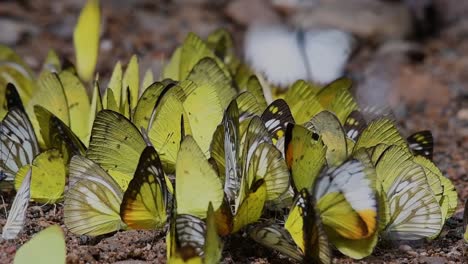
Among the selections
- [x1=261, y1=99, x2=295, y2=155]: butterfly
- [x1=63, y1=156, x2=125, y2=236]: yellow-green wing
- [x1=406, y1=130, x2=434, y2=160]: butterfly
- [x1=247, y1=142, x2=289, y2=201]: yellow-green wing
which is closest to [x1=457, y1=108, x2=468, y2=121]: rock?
[x1=406, y1=130, x2=434, y2=160]: butterfly

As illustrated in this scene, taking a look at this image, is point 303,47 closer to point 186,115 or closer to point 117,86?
point 117,86

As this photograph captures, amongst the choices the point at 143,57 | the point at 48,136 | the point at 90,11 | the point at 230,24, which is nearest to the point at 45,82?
the point at 48,136

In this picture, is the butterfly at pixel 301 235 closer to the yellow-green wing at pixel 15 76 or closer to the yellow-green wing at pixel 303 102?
the yellow-green wing at pixel 303 102

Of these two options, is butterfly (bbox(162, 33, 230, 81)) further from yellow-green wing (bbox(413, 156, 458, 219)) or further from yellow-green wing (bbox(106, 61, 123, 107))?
yellow-green wing (bbox(413, 156, 458, 219))

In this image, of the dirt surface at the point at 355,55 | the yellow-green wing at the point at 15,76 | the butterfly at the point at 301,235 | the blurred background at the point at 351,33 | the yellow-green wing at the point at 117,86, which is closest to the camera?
the butterfly at the point at 301,235

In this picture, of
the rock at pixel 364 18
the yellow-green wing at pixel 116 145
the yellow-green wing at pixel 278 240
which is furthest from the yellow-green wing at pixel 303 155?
the rock at pixel 364 18

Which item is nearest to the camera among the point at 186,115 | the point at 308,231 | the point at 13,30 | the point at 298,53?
the point at 308,231

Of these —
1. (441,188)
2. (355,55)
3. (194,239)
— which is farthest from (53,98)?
(355,55)
